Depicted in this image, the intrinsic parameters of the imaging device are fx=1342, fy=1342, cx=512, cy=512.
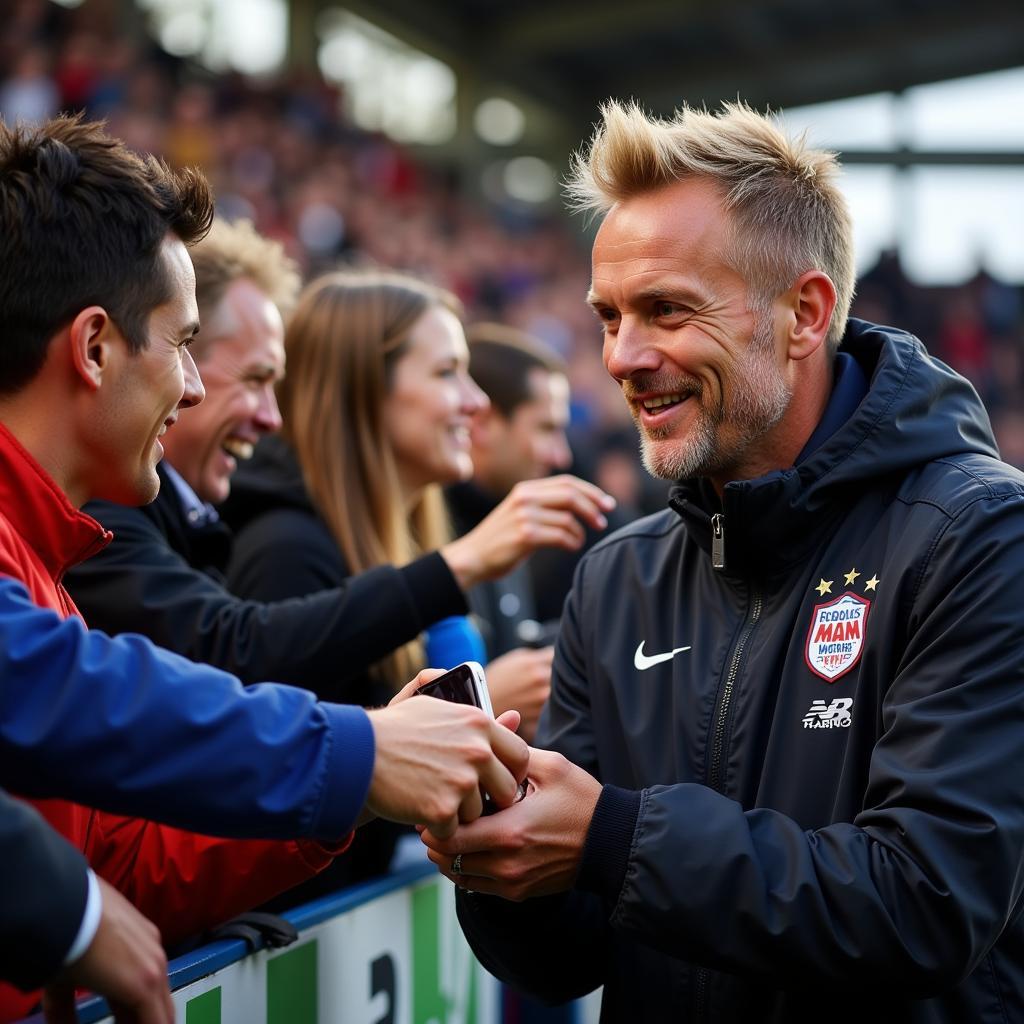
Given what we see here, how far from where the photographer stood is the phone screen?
2.14 metres

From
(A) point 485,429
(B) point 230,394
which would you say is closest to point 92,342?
(B) point 230,394

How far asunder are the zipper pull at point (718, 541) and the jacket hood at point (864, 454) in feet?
0.06

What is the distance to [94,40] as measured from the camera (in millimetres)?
9969

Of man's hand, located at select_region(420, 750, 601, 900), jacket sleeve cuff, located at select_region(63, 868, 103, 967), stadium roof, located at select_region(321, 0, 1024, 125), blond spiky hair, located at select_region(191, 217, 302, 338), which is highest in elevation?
stadium roof, located at select_region(321, 0, 1024, 125)

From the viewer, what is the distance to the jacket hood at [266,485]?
11.6 ft

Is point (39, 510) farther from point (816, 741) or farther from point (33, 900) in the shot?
point (816, 741)

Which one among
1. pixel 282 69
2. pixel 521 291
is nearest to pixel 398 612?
pixel 521 291

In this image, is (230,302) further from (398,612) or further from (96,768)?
(96,768)

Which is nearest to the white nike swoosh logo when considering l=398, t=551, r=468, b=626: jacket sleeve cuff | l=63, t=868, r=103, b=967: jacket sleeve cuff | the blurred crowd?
l=398, t=551, r=468, b=626: jacket sleeve cuff

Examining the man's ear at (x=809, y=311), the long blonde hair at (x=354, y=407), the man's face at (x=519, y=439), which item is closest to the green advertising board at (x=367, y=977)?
the long blonde hair at (x=354, y=407)

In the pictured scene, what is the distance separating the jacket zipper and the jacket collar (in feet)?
3.45

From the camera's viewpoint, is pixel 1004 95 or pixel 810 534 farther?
pixel 1004 95

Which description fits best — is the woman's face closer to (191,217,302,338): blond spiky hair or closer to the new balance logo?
(191,217,302,338): blond spiky hair

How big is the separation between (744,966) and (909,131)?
2049 cm
